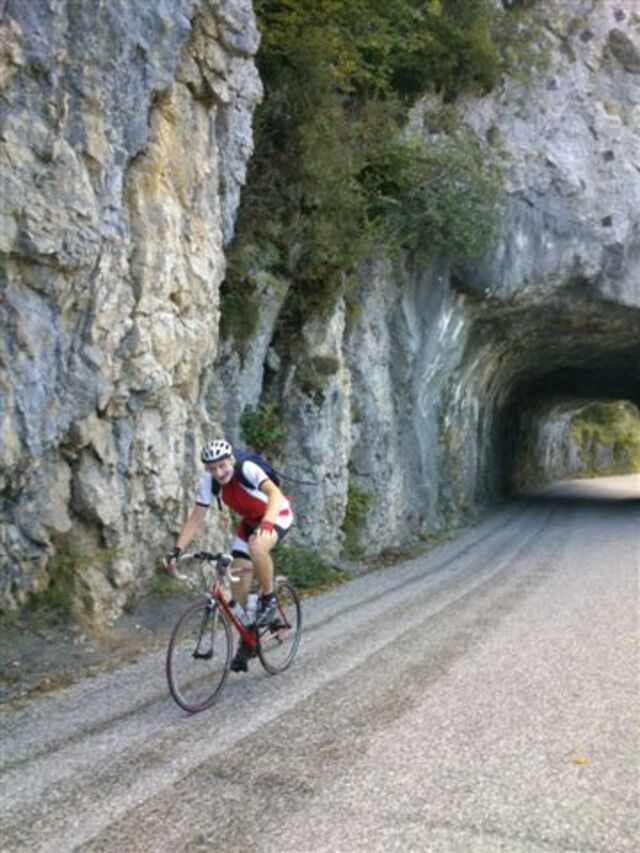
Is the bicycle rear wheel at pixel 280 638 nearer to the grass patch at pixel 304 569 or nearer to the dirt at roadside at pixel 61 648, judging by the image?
the dirt at roadside at pixel 61 648

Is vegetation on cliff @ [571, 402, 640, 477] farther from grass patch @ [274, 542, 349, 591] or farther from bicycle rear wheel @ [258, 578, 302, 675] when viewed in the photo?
bicycle rear wheel @ [258, 578, 302, 675]

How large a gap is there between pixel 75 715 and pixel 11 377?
311cm

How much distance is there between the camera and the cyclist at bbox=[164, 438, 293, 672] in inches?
246

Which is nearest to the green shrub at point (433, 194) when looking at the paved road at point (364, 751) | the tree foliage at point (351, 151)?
the tree foliage at point (351, 151)

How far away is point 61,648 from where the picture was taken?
24.2 ft

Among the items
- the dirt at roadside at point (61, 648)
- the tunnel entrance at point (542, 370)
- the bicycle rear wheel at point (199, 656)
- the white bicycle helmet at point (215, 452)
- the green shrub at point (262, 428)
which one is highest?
the tunnel entrance at point (542, 370)

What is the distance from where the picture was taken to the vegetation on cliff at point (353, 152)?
39.4ft

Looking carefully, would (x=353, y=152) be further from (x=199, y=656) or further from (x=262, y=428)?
(x=199, y=656)

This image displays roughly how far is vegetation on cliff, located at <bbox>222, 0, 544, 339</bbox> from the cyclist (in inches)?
217

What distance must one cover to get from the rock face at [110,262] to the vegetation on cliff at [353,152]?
146cm

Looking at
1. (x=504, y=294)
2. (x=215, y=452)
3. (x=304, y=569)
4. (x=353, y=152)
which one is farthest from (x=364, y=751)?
(x=504, y=294)

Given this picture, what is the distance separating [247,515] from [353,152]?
9.28 metres

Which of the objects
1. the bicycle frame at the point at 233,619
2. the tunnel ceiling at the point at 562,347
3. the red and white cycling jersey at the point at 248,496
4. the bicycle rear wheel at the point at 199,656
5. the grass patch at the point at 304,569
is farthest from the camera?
the tunnel ceiling at the point at 562,347

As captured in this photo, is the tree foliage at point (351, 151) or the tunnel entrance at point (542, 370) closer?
the tree foliage at point (351, 151)
